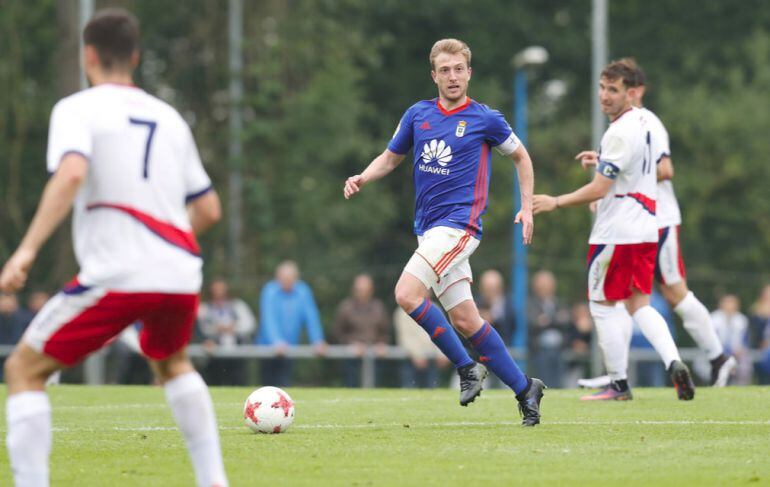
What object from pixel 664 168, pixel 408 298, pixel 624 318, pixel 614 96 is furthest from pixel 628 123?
pixel 408 298

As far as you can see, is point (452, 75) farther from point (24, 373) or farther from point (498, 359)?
point (24, 373)

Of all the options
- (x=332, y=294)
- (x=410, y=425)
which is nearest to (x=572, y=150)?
(x=332, y=294)

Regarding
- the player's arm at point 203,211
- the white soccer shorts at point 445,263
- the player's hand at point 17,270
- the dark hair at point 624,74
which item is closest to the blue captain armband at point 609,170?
the dark hair at point 624,74

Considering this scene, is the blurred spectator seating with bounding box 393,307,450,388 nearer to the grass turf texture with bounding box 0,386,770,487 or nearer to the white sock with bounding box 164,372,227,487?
the grass turf texture with bounding box 0,386,770,487

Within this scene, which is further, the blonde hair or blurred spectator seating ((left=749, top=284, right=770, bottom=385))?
blurred spectator seating ((left=749, top=284, right=770, bottom=385))

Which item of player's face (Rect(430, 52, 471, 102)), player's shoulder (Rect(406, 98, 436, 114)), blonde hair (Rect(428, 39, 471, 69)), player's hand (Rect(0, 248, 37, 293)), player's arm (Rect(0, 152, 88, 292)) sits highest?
blonde hair (Rect(428, 39, 471, 69))

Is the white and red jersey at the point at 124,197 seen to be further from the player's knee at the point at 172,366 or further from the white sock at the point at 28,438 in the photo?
the white sock at the point at 28,438

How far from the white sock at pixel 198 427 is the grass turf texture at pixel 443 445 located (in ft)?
2.66

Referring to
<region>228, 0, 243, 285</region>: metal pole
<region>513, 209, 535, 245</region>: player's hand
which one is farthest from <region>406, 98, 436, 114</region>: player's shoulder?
<region>228, 0, 243, 285</region>: metal pole

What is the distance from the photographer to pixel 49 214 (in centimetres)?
554

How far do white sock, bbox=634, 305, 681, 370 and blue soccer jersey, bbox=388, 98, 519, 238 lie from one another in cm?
228

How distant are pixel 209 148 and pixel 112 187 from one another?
21668 mm

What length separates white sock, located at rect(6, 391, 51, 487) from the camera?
5.67m

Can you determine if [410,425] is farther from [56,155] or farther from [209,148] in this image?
[209,148]
